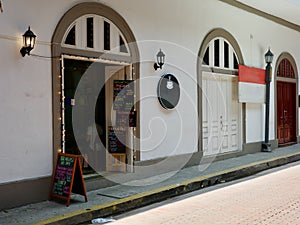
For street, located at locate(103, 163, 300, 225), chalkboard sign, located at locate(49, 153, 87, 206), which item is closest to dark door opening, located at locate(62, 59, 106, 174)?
chalkboard sign, located at locate(49, 153, 87, 206)

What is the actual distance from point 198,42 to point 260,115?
155 inches

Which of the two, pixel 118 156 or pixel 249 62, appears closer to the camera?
pixel 118 156

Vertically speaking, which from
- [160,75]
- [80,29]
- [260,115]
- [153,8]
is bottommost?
[260,115]

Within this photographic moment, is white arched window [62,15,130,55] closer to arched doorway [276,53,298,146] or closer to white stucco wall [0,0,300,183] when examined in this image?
white stucco wall [0,0,300,183]

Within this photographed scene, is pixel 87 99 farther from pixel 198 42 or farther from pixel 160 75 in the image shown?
pixel 198 42

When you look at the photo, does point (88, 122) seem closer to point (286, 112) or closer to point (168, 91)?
point (168, 91)

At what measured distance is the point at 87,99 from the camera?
8.65m

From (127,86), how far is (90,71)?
3.08 feet

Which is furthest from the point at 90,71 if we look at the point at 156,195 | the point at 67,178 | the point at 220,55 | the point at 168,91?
the point at 220,55

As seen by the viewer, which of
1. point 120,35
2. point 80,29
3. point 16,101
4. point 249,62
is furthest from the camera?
point 249,62

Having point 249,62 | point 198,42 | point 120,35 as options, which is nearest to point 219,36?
point 198,42

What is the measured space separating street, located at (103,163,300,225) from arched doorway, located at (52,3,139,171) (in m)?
1.80

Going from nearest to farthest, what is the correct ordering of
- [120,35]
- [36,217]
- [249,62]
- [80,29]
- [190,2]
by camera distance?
[36,217] < [80,29] < [120,35] < [190,2] < [249,62]

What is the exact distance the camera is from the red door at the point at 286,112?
14.1 m
